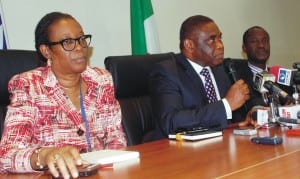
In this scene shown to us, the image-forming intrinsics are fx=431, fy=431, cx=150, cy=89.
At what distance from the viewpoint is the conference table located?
121cm

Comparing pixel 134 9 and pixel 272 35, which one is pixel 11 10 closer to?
pixel 134 9

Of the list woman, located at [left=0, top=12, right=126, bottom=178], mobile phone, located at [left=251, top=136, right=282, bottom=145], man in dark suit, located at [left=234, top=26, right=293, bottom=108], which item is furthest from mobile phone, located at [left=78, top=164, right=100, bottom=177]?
man in dark suit, located at [left=234, top=26, right=293, bottom=108]

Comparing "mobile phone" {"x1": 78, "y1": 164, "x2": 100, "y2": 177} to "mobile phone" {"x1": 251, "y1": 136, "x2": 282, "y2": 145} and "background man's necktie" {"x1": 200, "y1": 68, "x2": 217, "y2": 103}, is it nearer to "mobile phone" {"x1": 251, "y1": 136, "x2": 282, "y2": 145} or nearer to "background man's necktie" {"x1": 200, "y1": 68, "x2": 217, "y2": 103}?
"mobile phone" {"x1": 251, "y1": 136, "x2": 282, "y2": 145}

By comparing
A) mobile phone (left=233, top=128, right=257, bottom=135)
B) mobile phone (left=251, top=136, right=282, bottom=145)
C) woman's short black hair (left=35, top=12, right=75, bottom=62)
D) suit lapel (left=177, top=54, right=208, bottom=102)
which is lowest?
mobile phone (left=233, top=128, right=257, bottom=135)

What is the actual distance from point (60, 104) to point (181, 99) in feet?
2.38

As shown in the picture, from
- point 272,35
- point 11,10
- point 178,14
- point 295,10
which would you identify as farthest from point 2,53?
point 295,10

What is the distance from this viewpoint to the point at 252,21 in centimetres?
469

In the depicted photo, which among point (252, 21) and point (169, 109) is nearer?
point (169, 109)

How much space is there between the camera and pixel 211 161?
1.37 m

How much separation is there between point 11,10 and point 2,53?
0.82 metres

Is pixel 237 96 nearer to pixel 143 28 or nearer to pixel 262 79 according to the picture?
pixel 262 79

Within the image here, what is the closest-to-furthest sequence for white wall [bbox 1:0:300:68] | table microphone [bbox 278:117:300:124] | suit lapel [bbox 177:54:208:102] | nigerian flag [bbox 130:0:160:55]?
table microphone [bbox 278:117:300:124] → suit lapel [bbox 177:54:208:102] → white wall [bbox 1:0:300:68] → nigerian flag [bbox 130:0:160:55]

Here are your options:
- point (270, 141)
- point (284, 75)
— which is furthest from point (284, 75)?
point (270, 141)

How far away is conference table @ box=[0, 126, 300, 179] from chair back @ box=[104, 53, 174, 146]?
65 cm
